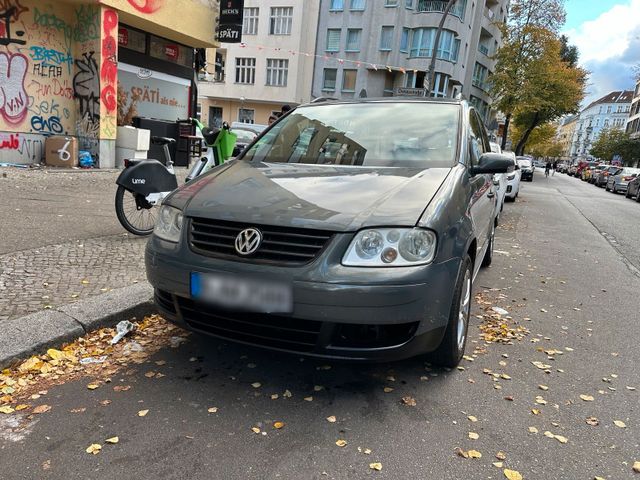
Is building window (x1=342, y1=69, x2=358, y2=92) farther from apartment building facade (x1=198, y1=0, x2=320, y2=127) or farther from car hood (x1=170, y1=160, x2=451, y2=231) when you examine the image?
car hood (x1=170, y1=160, x2=451, y2=231)

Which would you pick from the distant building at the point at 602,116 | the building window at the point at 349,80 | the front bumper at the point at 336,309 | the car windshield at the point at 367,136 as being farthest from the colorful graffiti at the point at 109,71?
the distant building at the point at 602,116

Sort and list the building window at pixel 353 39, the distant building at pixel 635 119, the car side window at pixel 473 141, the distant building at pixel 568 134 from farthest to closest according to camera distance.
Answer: the distant building at pixel 568 134 < the distant building at pixel 635 119 < the building window at pixel 353 39 < the car side window at pixel 473 141

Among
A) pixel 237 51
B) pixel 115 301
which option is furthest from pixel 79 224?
pixel 237 51

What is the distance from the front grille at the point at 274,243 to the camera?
99.2 inches

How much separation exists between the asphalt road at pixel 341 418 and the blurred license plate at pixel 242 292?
0.59m

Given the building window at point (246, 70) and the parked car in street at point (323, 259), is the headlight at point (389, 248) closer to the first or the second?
the parked car in street at point (323, 259)

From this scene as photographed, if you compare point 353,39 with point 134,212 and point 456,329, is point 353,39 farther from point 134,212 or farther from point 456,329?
point 456,329

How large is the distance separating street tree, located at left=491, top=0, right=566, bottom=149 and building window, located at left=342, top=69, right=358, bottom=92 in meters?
10.9

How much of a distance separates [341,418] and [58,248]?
3.88 m

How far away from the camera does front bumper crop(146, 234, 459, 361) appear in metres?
2.43

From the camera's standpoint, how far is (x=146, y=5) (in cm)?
1213

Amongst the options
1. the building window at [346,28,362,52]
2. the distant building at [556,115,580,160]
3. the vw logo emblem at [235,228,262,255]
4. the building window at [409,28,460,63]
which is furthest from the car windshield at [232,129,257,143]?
the distant building at [556,115,580,160]

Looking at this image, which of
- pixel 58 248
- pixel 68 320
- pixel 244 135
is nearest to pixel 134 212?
pixel 58 248

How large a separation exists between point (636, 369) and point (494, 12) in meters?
55.2
